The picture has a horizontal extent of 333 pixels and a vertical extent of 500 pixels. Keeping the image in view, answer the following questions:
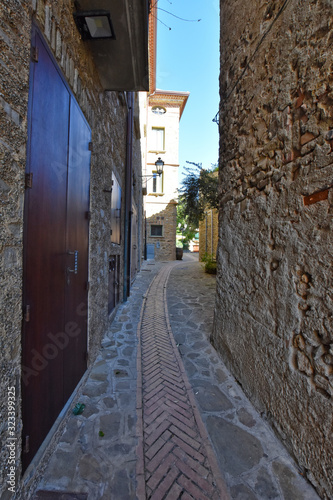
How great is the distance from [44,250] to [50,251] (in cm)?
8

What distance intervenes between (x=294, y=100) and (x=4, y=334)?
7.73ft

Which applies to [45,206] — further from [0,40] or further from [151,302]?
[151,302]

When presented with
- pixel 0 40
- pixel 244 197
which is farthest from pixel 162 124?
pixel 0 40

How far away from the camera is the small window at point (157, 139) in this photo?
16234 mm

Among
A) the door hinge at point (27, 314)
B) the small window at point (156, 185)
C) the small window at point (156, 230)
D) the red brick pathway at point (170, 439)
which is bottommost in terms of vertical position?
the red brick pathway at point (170, 439)

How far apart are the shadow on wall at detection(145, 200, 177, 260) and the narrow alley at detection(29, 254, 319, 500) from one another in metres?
13.0

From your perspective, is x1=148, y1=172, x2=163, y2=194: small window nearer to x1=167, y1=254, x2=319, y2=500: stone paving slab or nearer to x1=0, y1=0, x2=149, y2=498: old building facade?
x1=0, y1=0, x2=149, y2=498: old building facade

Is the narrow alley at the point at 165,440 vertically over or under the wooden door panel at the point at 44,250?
under

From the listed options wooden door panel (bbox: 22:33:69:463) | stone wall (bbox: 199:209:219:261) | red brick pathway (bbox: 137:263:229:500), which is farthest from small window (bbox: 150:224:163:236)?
wooden door panel (bbox: 22:33:69:463)

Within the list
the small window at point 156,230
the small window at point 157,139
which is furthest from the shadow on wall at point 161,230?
the small window at point 157,139

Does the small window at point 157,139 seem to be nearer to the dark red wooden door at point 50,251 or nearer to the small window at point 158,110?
the small window at point 158,110

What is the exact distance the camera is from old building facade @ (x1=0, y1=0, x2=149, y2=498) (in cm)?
110

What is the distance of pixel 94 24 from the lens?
2.14 meters

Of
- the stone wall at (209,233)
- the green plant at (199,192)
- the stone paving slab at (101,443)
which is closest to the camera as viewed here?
the stone paving slab at (101,443)
